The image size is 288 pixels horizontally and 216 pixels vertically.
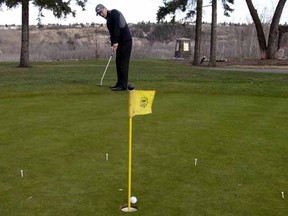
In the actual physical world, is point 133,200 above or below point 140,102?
below

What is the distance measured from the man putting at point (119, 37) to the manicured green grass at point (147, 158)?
70.4 inches

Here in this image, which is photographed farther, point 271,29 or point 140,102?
point 271,29

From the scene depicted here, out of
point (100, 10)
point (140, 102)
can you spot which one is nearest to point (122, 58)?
point (100, 10)

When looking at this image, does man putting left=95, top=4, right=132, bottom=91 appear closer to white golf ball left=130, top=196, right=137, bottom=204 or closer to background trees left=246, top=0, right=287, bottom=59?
white golf ball left=130, top=196, right=137, bottom=204

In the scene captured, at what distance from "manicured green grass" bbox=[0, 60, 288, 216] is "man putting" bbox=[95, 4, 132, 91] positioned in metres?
1.79

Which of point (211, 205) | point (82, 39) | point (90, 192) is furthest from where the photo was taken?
point (82, 39)

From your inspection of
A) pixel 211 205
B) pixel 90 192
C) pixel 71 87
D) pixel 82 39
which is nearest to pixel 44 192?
pixel 90 192

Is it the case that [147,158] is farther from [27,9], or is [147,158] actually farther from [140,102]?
[27,9]

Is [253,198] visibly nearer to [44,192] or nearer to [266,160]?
[266,160]

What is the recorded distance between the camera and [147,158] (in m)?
4.76

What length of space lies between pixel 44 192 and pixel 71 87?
7434mm

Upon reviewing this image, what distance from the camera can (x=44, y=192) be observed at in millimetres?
3760

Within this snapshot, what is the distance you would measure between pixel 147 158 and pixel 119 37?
5.66m

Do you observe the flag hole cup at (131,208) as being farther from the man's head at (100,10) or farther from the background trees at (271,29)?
the background trees at (271,29)
